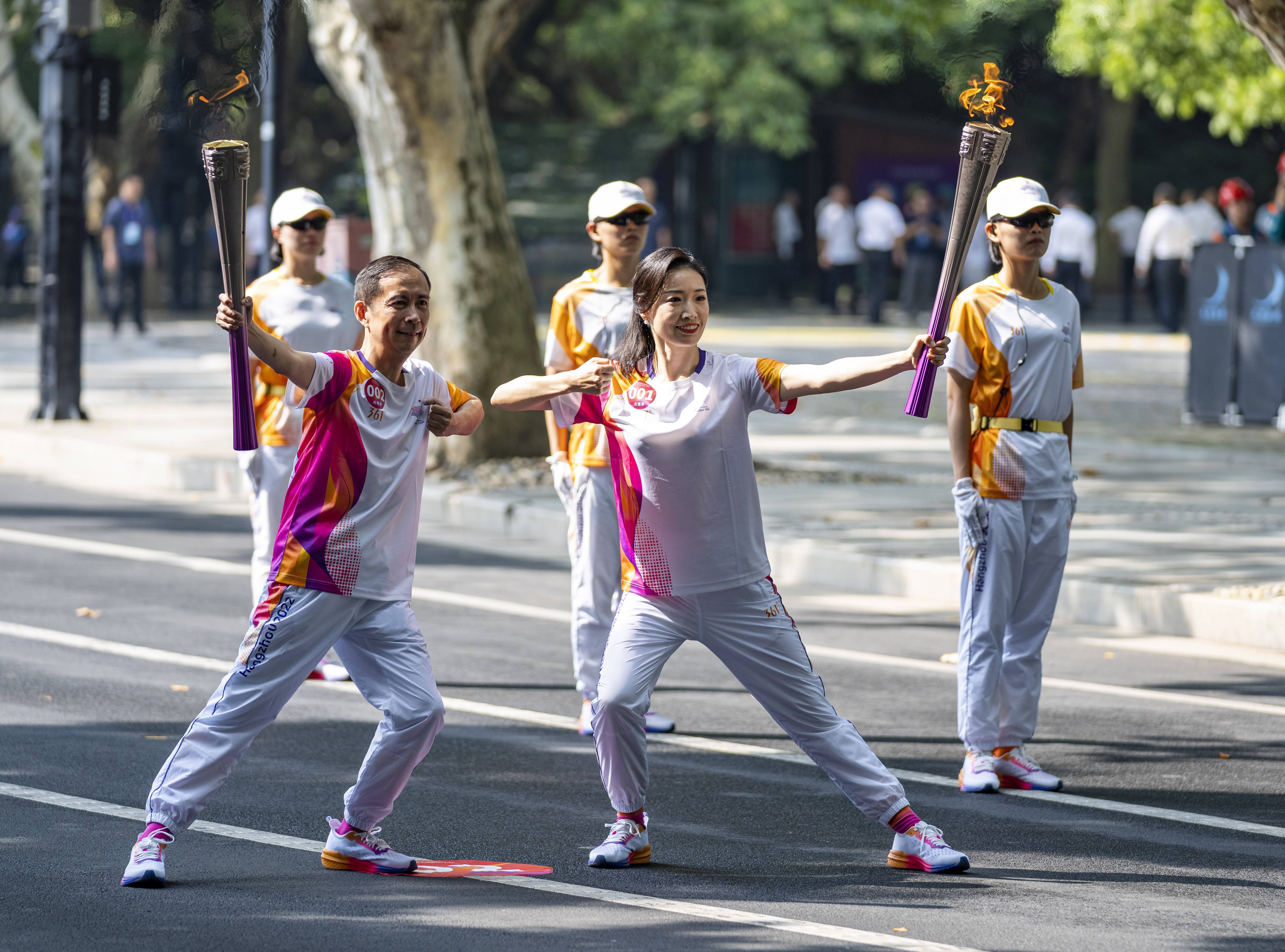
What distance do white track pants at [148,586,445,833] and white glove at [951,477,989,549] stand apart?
2141 millimetres

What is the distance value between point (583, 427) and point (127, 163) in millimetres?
26652

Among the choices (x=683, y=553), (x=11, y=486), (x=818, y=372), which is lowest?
(x=11, y=486)

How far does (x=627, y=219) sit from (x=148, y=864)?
132 inches

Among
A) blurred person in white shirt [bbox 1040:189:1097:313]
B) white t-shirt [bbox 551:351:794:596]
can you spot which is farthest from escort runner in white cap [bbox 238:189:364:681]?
blurred person in white shirt [bbox 1040:189:1097:313]

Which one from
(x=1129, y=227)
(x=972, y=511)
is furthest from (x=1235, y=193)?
(x=972, y=511)

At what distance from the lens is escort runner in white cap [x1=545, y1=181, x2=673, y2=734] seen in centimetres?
777

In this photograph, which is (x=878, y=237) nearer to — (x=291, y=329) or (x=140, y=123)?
(x=140, y=123)

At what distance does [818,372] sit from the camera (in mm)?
5746

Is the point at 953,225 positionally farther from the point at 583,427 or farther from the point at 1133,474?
the point at 1133,474

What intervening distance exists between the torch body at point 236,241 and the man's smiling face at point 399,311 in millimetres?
460

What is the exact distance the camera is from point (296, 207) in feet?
28.0

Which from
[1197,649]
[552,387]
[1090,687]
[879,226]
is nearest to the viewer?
[552,387]

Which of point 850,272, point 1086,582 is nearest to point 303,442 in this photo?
point 1086,582

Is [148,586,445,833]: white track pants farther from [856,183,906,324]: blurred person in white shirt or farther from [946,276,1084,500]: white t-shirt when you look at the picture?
[856,183,906,324]: blurred person in white shirt
